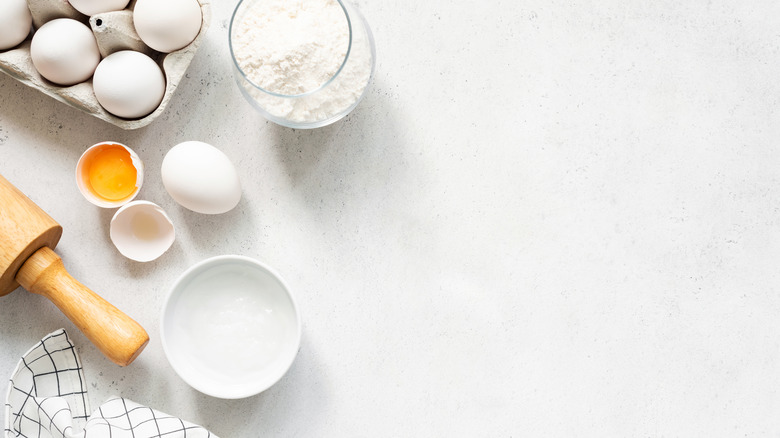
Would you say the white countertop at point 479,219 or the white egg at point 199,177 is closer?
the white egg at point 199,177

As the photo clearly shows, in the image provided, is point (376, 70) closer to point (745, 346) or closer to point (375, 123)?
point (375, 123)

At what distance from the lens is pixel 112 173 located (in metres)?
0.87

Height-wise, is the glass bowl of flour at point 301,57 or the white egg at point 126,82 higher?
the glass bowl of flour at point 301,57

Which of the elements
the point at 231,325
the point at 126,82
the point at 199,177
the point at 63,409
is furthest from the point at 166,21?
the point at 63,409

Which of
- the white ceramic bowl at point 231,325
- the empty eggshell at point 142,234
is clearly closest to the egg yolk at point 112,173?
the empty eggshell at point 142,234

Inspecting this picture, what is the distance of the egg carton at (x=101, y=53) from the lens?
800 millimetres

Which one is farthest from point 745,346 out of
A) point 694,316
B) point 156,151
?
point 156,151

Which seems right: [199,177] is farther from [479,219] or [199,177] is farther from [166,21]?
[479,219]

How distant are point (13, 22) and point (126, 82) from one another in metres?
0.17

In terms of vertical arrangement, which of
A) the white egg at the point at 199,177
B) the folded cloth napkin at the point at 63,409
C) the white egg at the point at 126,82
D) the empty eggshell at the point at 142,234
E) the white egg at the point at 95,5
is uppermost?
the white egg at the point at 95,5

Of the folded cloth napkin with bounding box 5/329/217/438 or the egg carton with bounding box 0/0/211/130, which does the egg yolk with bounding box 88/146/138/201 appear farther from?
the folded cloth napkin with bounding box 5/329/217/438

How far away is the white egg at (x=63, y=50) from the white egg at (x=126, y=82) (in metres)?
0.02

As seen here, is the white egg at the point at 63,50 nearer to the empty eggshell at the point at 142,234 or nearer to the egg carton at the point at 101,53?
the egg carton at the point at 101,53

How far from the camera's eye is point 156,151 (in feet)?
3.00
